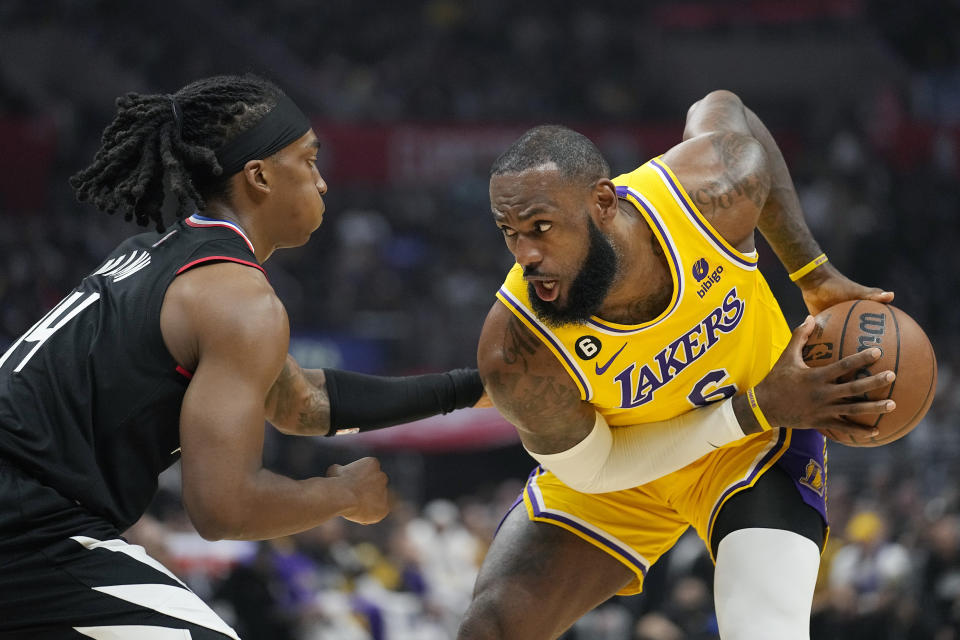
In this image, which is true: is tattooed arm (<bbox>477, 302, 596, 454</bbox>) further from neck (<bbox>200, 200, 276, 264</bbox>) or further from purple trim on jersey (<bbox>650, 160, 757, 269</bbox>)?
neck (<bbox>200, 200, 276, 264</bbox>)

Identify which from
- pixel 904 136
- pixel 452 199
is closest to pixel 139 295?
pixel 452 199

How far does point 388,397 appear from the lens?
150 inches

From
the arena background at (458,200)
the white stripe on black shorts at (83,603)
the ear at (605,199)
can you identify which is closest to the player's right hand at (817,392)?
the ear at (605,199)

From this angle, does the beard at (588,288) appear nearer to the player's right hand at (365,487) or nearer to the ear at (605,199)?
the ear at (605,199)

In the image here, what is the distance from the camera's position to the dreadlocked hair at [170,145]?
3.03 metres

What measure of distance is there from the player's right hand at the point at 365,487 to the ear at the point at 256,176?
0.77m

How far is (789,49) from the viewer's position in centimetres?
1878

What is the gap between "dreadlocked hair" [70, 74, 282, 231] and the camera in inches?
119

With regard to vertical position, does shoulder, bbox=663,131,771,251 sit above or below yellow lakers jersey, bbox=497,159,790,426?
above

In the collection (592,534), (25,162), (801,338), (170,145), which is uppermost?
(170,145)

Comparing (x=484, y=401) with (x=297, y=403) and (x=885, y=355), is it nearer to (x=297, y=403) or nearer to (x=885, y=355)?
(x=297, y=403)

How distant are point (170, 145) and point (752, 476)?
2209 mm


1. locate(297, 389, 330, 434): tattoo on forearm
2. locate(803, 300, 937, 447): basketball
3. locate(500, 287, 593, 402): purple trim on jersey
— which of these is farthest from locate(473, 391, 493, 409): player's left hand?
locate(803, 300, 937, 447): basketball

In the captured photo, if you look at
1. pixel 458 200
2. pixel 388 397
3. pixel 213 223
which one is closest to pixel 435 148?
pixel 458 200
